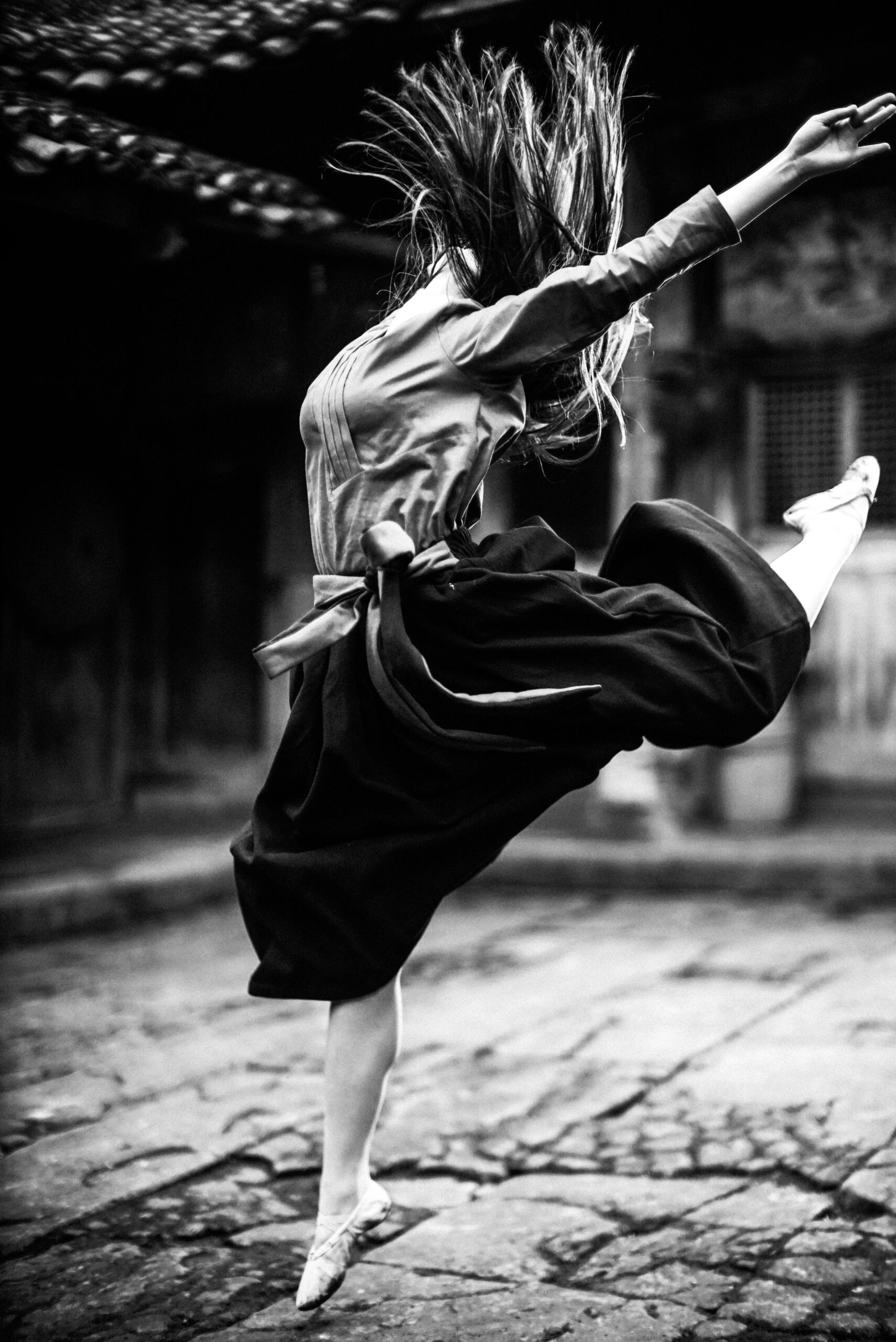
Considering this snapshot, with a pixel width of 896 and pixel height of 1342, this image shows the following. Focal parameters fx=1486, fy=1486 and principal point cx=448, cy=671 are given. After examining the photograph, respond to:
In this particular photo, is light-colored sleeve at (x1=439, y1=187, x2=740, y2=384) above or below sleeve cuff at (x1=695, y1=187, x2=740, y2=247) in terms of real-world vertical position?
below

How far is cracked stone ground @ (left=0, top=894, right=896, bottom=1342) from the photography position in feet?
8.46

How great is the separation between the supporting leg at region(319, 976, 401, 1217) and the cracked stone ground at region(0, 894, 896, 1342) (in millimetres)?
278

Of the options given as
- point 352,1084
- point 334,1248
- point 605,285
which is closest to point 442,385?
point 605,285

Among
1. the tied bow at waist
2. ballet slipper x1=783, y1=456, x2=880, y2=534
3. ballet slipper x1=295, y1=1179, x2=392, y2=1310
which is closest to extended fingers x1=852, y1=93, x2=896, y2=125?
ballet slipper x1=783, y1=456, x2=880, y2=534

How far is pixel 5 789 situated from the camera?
313 inches

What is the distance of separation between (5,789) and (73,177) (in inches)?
153

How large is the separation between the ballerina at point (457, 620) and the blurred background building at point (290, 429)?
4322 millimetres

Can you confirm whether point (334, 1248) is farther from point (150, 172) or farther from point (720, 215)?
point (150, 172)

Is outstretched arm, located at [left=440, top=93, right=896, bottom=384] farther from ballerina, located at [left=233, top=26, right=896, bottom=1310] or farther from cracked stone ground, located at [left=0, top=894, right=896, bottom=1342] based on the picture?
cracked stone ground, located at [left=0, top=894, right=896, bottom=1342]

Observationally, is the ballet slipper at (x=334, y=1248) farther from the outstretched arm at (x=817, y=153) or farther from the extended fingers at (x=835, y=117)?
the extended fingers at (x=835, y=117)

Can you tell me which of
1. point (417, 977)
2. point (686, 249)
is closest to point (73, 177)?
point (417, 977)

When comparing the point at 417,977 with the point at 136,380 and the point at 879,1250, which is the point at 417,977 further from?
the point at 136,380

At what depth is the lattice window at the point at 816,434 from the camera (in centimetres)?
793

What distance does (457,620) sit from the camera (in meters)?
2.34
